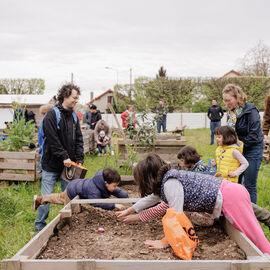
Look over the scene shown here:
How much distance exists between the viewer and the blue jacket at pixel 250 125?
156 inches

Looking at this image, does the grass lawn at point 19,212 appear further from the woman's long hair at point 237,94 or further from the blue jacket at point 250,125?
the woman's long hair at point 237,94

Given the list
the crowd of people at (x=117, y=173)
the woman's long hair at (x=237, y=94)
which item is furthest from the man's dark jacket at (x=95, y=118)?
the woman's long hair at (x=237, y=94)

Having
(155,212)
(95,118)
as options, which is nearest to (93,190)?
(155,212)

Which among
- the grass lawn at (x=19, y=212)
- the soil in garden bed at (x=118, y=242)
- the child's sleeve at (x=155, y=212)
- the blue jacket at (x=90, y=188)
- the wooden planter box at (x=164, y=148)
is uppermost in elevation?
the wooden planter box at (x=164, y=148)

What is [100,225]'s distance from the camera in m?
3.62

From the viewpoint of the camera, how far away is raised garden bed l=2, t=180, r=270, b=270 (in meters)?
2.02

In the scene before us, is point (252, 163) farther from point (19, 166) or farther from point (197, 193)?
point (19, 166)

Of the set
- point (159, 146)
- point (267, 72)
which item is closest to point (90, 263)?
point (159, 146)

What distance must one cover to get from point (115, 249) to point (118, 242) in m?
0.22

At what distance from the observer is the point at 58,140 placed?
12.6 ft

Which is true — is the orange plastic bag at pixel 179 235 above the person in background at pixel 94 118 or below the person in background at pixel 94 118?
below

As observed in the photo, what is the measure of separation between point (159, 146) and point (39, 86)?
3036 cm

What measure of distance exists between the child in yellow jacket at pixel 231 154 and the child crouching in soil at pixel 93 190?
1.38 metres

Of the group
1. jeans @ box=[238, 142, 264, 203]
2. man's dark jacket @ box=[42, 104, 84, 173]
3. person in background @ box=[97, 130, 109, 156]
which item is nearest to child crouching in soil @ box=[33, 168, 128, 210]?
man's dark jacket @ box=[42, 104, 84, 173]
